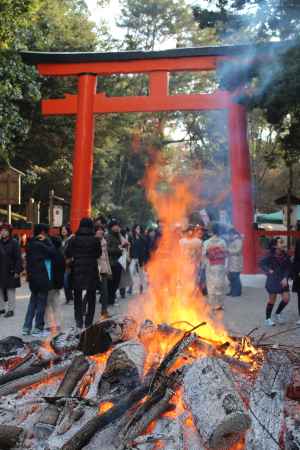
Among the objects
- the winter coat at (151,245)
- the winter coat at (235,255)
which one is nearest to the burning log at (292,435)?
the winter coat at (235,255)

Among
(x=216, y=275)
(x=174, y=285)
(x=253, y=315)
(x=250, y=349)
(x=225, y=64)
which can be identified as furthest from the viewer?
(x=225, y=64)

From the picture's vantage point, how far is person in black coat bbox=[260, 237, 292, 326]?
9.83m

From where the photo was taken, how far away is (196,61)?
16156 millimetres

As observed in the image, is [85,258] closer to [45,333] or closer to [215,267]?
[45,333]

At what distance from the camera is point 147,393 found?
16.0ft

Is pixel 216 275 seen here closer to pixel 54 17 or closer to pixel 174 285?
pixel 174 285

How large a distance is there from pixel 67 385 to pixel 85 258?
13.4 feet

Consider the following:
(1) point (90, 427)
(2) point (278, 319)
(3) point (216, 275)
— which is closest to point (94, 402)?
(1) point (90, 427)

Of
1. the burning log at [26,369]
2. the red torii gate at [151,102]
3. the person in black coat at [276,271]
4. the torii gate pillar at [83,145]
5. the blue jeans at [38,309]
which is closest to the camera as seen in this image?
the burning log at [26,369]

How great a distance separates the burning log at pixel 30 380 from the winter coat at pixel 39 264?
130 inches

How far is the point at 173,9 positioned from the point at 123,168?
11848mm

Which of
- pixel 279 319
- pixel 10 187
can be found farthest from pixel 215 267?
pixel 10 187

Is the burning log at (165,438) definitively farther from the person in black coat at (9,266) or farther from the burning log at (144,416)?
the person in black coat at (9,266)

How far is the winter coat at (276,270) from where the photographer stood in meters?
9.83
